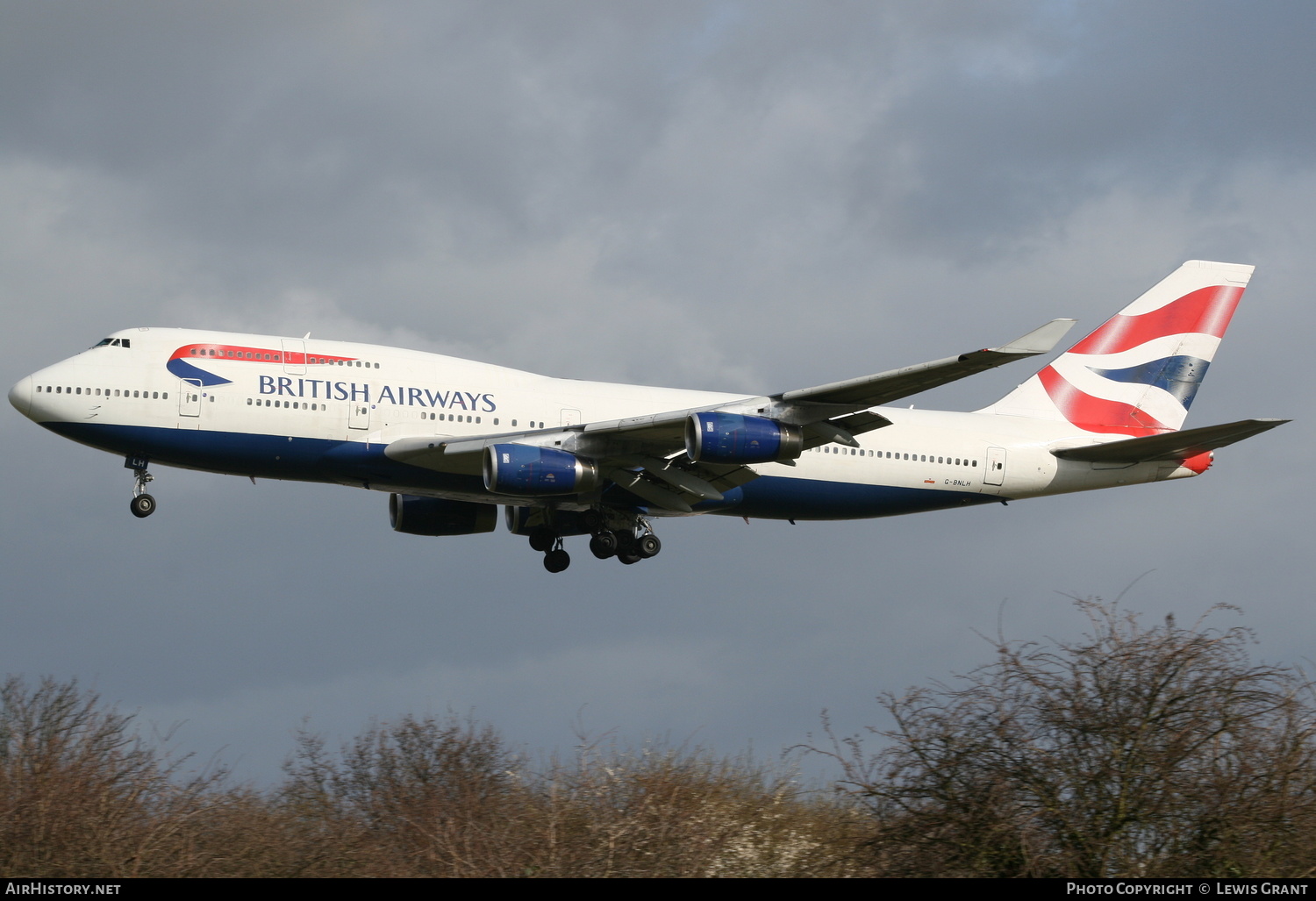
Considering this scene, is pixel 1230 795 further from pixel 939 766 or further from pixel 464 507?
pixel 464 507

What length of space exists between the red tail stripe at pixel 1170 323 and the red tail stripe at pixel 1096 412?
1415 millimetres

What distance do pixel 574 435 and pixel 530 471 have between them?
189 centimetres

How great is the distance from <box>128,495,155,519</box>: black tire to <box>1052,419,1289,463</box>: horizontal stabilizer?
24.3 metres

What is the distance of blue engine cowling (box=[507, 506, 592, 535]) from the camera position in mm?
39219

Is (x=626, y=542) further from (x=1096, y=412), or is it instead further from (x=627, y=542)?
(x=1096, y=412)

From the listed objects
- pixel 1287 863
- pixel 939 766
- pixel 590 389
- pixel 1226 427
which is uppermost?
pixel 590 389

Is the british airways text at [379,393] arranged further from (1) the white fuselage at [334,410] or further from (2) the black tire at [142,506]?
(2) the black tire at [142,506]

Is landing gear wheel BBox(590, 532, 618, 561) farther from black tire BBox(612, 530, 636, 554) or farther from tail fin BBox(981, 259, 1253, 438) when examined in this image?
tail fin BBox(981, 259, 1253, 438)

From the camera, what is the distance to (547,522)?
39562mm

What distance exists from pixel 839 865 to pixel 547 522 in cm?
2042

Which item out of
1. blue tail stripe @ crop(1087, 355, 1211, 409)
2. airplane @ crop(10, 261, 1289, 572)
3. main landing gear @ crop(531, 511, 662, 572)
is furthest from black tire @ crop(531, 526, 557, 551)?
blue tail stripe @ crop(1087, 355, 1211, 409)

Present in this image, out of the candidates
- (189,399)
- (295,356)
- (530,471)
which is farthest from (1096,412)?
(189,399)
